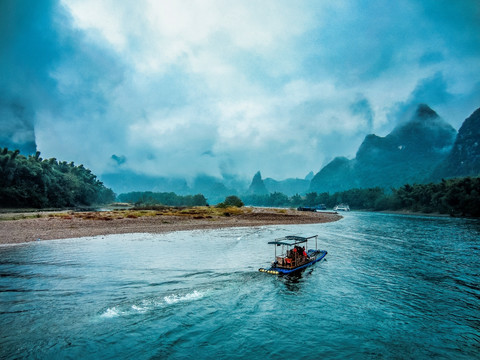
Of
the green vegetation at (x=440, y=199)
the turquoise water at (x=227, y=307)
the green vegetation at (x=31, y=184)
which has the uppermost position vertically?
the green vegetation at (x=31, y=184)

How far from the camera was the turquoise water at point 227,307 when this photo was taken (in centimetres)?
1202

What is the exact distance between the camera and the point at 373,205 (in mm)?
182125

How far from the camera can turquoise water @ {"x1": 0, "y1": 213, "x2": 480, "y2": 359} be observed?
39.4 feet

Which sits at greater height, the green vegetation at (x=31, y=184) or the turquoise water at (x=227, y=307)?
the green vegetation at (x=31, y=184)

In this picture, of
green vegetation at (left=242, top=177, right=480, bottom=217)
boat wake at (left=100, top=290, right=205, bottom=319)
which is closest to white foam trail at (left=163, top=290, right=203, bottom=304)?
boat wake at (left=100, top=290, right=205, bottom=319)

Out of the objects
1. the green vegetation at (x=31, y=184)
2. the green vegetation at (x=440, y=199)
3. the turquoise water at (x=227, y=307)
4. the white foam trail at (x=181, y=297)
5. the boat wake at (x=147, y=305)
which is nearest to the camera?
the turquoise water at (x=227, y=307)

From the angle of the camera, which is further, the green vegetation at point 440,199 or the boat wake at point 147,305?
the green vegetation at point 440,199

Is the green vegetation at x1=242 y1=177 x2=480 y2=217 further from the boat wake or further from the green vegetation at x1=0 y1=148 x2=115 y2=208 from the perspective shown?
the green vegetation at x1=0 y1=148 x2=115 y2=208

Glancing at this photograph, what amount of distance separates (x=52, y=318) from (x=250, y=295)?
11.5m

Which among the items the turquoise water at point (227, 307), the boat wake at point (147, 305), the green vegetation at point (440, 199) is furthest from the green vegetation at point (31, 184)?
the green vegetation at point (440, 199)

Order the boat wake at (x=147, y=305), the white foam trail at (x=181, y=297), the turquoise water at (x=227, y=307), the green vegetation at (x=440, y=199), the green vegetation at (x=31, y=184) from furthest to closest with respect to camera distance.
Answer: the green vegetation at (x=31, y=184)
the green vegetation at (x=440, y=199)
the white foam trail at (x=181, y=297)
the boat wake at (x=147, y=305)
the turquoise water at (x=227, y=307)

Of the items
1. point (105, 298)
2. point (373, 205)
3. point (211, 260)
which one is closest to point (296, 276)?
point (211, 260)

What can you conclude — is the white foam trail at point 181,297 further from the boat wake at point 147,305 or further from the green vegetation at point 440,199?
the green vegetation at point 440,199

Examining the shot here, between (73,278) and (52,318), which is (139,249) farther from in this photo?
(52,318)
